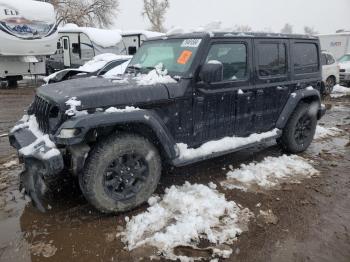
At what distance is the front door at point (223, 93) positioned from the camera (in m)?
4.14

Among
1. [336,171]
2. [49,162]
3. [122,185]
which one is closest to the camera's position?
[49,162]

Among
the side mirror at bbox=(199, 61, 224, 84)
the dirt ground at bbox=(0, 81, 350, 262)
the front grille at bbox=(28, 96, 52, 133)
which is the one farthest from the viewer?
the side mirror at bbox=(199, 61, 224, 84)

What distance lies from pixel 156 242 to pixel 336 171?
3242 millimetres

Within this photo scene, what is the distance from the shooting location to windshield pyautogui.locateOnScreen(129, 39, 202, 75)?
4.11m

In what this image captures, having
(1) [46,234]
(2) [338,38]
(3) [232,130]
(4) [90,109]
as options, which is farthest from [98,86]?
(2) [338,38]

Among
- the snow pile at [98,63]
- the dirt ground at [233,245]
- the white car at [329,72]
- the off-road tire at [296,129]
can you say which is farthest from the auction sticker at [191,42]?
the white car at [329,72]

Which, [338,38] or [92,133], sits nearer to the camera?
[92,133]

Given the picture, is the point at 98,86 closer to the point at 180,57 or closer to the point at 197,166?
the point at 180,57

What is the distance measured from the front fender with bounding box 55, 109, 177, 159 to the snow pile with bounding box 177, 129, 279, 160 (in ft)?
0.63

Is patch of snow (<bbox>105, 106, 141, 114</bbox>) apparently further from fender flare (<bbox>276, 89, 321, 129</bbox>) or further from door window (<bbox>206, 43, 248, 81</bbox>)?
fender flare (<bbox>276, 89, 321, 129</bbox>)

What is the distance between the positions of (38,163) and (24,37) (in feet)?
41.0

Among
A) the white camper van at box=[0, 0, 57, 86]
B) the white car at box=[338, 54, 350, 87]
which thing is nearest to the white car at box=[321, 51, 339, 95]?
the white car at box=[338, 54, 350, 87]

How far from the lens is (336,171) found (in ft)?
16.7

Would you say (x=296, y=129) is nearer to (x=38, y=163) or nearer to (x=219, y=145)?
(x=219, y=145)
